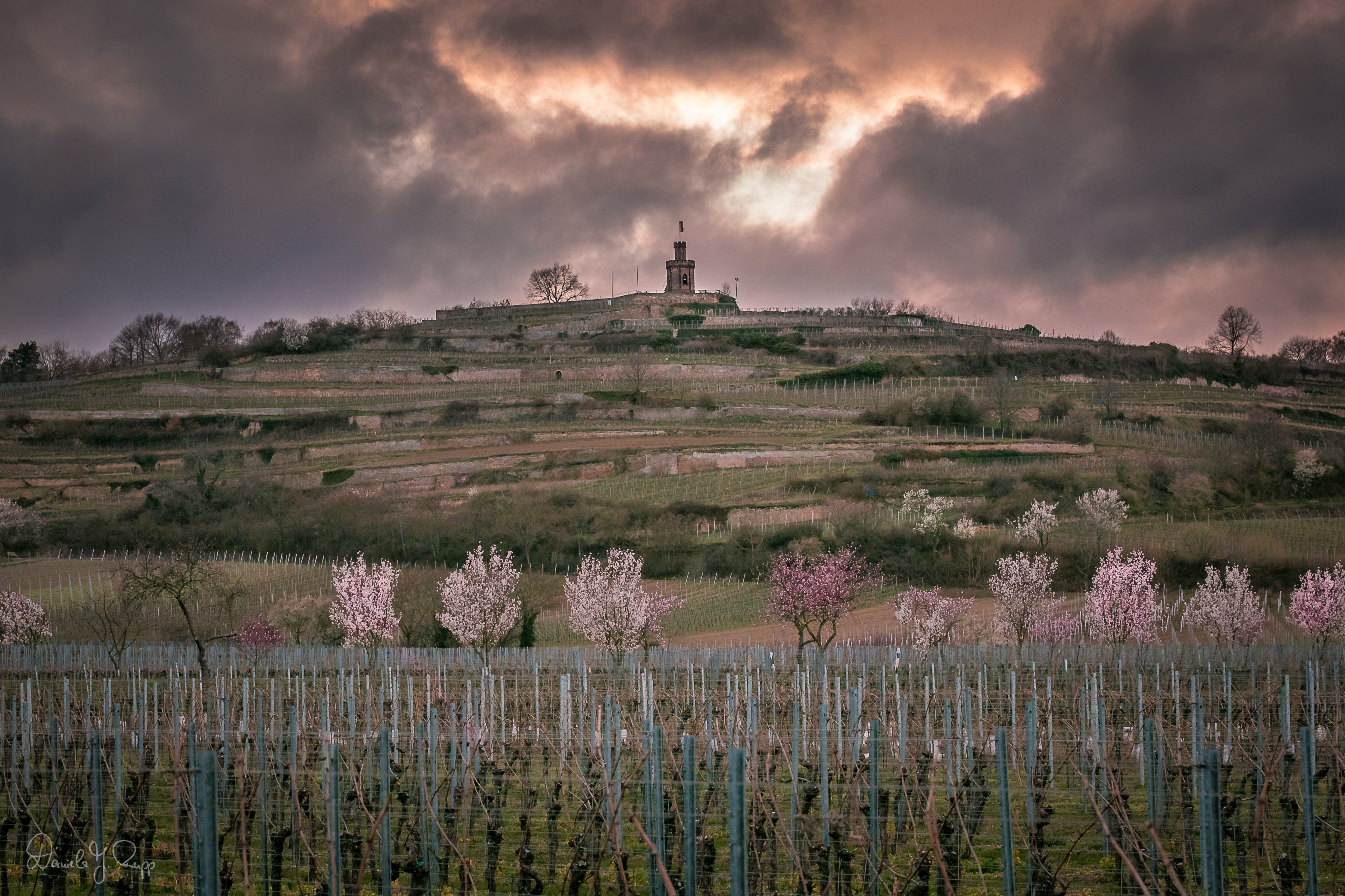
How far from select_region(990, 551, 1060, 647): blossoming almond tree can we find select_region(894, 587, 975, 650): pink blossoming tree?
5.71ft

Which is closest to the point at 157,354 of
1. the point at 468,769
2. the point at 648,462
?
the point at 648,462

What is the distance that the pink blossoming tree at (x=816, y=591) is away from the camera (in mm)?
37531

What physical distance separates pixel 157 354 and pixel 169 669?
4364 inches

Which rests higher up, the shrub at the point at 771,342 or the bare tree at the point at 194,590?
the shrub at the point at 771,342

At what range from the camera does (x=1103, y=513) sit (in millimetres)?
54500

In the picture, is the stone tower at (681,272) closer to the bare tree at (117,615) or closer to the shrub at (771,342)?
the shrub at (771,342)

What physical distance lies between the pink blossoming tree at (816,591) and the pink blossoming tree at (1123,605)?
786 centimetres

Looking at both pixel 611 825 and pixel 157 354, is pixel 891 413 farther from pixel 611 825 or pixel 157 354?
pixel 157 354

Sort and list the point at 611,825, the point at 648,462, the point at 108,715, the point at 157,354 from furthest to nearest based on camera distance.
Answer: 1. the point at 157,354
2. the point at 648,462
3. the point at 108,715
4. the point at 611,825

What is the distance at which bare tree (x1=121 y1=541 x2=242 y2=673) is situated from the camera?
3703cm

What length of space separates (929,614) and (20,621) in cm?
3373

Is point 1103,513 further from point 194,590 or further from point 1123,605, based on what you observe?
point 194,590

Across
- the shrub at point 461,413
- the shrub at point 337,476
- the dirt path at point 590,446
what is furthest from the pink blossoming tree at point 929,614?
the shrub at point 461,413

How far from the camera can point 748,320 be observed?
138250 mm
